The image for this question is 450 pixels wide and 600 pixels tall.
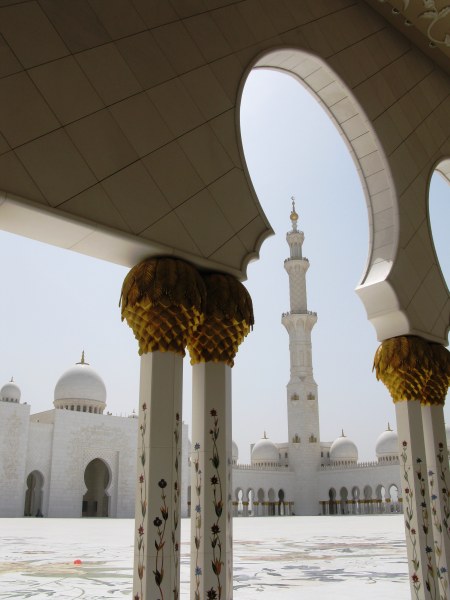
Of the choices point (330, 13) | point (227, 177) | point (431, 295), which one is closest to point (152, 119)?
point (227, 177)

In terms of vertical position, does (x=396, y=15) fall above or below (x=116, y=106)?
above

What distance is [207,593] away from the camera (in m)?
2.19

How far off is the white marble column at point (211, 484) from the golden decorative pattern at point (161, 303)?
9.5 inches

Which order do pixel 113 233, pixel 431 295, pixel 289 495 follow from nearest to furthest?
pixel 113 233 → pixel 431 295 → pixel 289 495

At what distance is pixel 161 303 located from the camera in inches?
88.7

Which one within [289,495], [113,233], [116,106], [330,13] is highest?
[330,13]

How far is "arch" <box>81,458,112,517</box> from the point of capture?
19.3 meters

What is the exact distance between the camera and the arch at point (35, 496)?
16619mm

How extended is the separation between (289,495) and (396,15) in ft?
69.6

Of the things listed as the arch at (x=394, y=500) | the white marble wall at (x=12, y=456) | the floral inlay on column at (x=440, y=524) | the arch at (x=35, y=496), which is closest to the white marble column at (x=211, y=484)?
the floral inlay on column at (x=440, y=524)

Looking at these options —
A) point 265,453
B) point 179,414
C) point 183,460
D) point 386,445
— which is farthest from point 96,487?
point 179,414

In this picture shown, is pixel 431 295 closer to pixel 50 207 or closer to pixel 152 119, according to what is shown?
pixel 152 119

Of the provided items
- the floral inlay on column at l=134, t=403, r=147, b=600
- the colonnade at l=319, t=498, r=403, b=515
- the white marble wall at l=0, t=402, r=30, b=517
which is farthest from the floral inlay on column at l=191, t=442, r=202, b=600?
the colonnade at l=319, t=498, r=403, b=515

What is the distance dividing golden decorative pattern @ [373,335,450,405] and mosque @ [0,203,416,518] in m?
14.5
